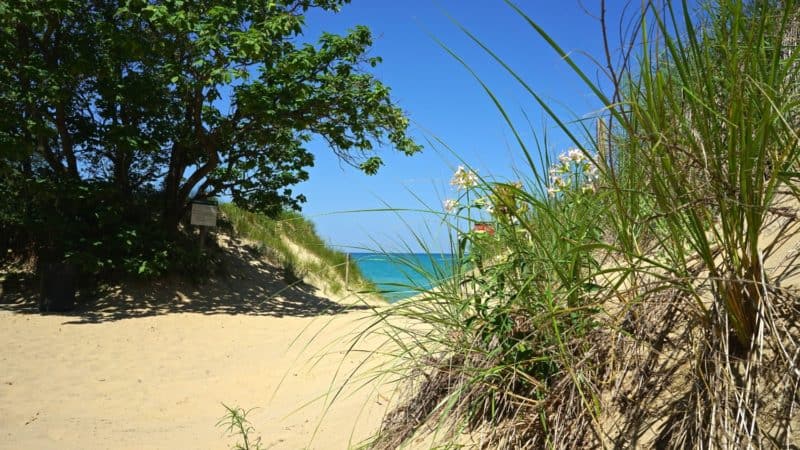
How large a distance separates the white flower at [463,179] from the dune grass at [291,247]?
1147cm

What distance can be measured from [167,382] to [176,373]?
0.42 metres

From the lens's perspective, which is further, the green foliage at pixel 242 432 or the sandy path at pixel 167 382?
the sandy path at pixel 167 382

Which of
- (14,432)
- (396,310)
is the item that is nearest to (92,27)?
(14,432)

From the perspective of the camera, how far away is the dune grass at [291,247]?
14641 mm

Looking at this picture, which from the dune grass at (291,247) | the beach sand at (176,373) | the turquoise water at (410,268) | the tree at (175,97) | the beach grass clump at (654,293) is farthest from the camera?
the dune grass at (291,247)

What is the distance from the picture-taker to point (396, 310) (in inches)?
Answer: 93.5

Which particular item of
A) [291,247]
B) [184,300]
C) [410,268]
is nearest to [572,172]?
[410,268]

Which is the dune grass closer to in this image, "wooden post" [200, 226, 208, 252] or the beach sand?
"wooden post" [200, 226, 208, 252]

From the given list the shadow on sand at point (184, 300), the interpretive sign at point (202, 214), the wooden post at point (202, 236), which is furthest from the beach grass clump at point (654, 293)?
the wooden post at point (202, 236)

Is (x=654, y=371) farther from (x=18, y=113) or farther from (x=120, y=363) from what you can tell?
(x=18, y=113)

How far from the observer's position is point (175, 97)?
1129 cm

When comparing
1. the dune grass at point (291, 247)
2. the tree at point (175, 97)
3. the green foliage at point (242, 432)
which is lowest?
the green foliage at point (242, 432)

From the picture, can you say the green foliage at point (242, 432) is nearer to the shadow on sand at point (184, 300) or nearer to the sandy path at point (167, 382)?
the sandy path at point (167, 382)

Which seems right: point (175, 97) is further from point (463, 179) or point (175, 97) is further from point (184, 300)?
point (463, 179)
